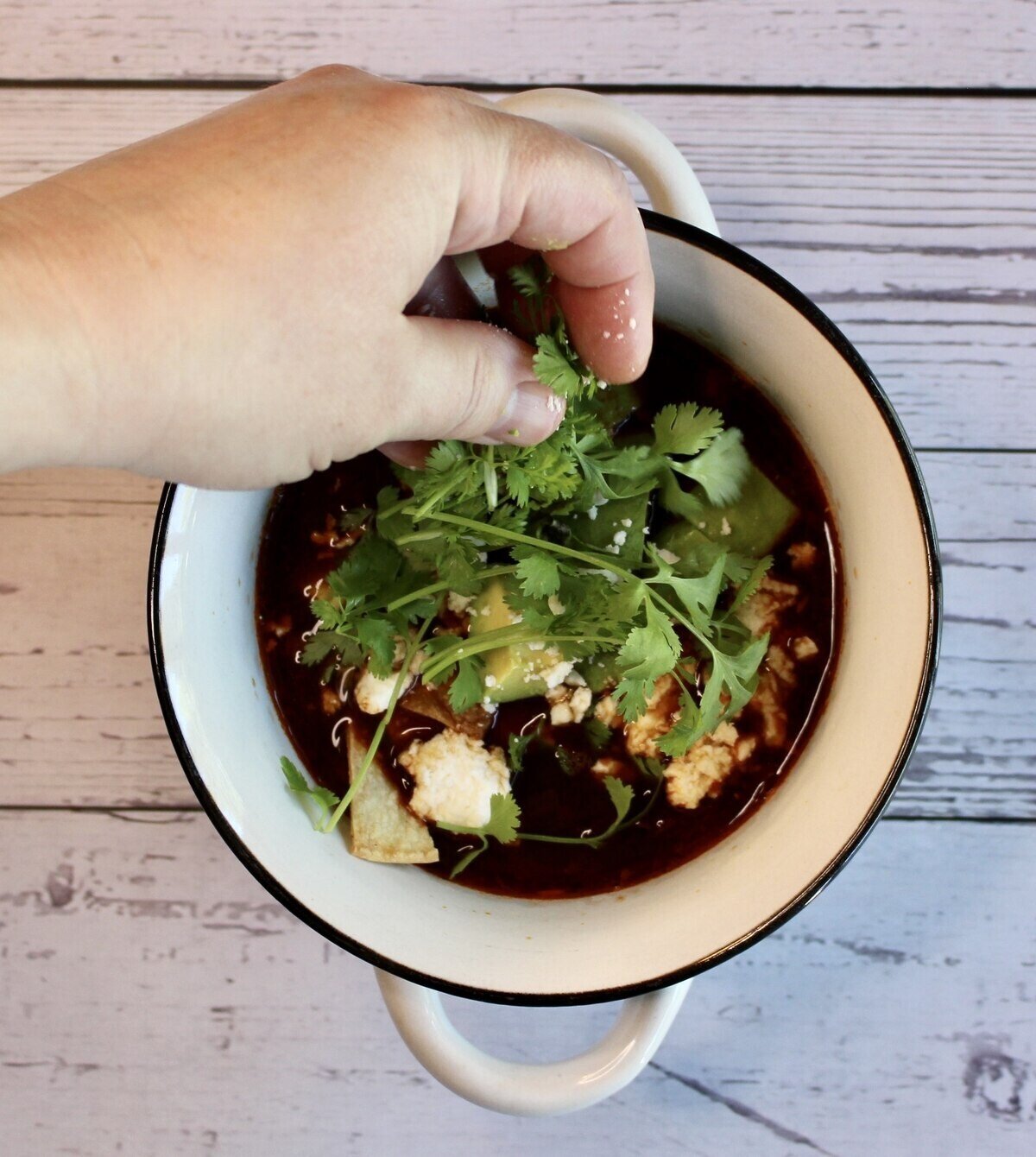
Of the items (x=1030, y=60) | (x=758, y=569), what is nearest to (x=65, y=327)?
(x=758, y=569)

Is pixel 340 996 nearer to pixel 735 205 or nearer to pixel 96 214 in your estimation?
pixel 96 214

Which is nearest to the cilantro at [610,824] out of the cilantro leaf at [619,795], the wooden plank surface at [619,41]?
the cilantro leaf at [619,795]

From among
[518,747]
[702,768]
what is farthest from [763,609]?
[518,747]

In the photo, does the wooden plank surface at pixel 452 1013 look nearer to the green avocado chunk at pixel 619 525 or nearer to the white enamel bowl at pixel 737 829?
the white enamel bowl at pixel 737 829

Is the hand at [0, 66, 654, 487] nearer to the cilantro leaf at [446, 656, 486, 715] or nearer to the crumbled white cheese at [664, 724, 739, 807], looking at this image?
the cilantro leaf at [446, 656, 486, 715]

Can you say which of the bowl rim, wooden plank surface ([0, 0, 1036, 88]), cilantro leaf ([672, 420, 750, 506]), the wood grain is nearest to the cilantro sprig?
cilantro leaf ([672, 420, 750, 506])

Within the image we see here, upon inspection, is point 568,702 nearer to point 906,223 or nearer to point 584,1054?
point 584,1054

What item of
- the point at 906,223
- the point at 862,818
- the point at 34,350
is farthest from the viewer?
the point at 906,223

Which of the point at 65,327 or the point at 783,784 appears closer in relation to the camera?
the point at 65,327
